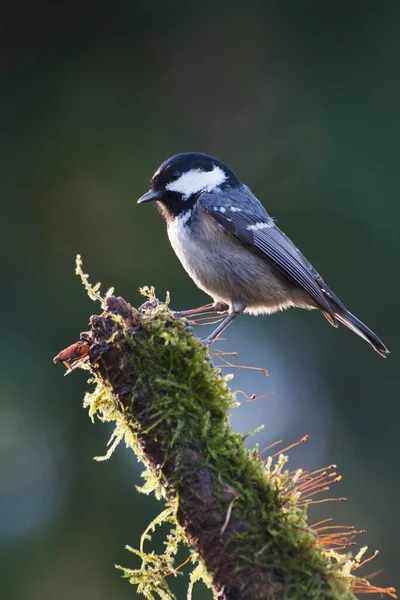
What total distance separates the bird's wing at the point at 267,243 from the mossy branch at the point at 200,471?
4.49 ft

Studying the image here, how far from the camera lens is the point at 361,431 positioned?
763 centimetres

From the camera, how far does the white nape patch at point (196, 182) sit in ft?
12.5

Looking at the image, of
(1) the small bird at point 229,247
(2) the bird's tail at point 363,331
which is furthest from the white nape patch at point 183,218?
(2) the bird's tail at point 363,331

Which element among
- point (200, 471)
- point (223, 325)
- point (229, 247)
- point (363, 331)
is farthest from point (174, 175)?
point (200, 471)

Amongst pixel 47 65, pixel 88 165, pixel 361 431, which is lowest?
pixel 361 431

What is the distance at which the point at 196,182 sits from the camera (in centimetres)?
387

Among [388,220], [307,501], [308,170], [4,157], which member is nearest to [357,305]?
[388,220]

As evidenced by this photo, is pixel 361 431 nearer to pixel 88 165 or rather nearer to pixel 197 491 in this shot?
pixel 88 165

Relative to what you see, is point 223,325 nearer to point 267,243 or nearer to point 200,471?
point 267,243

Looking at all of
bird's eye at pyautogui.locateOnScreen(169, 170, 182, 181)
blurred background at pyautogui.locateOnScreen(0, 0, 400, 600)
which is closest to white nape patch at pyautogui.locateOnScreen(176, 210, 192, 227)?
bird's eye at pyautogui.locateOnScreen(169, 170, 182, 181)

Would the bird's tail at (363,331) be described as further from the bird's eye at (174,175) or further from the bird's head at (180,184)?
the bird's eye at (174,175)

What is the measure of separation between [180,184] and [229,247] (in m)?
0.41

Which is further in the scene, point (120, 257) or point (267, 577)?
point (120, 257)

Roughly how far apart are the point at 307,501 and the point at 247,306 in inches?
72.2
